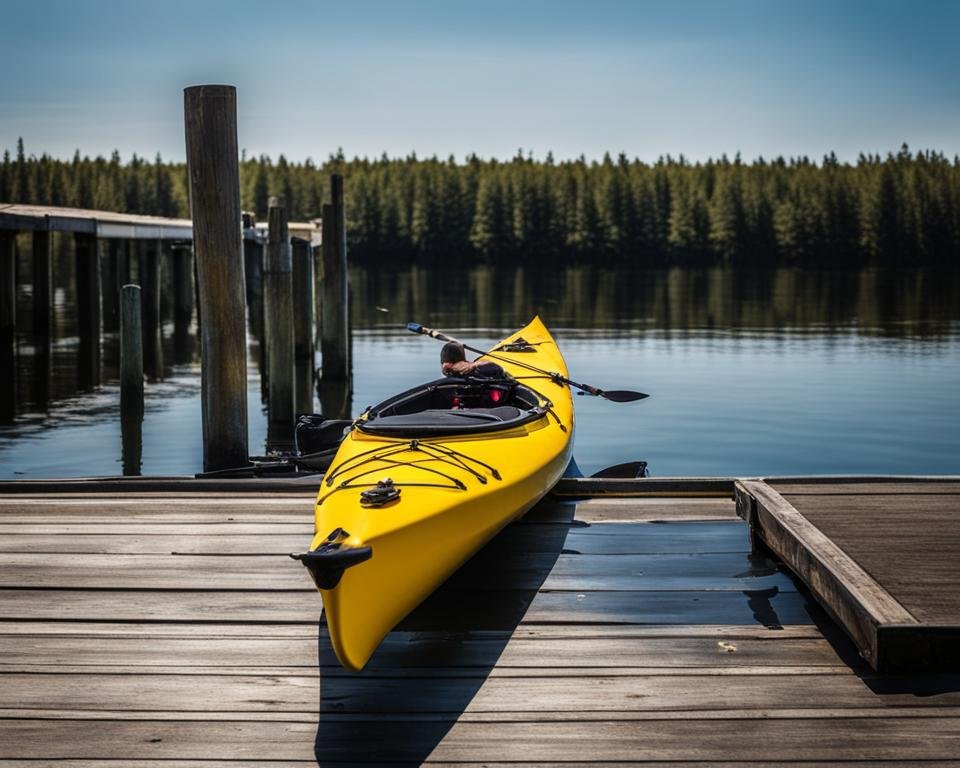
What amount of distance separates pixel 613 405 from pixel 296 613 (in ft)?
53.3

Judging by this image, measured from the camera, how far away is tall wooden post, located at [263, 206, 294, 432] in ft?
49.9

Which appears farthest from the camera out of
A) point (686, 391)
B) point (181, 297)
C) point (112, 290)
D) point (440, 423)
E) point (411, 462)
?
point (112, 290)

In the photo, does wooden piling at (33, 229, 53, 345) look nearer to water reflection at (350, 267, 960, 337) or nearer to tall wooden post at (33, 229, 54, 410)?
tall wooden post at (33, 229, 54, 410)

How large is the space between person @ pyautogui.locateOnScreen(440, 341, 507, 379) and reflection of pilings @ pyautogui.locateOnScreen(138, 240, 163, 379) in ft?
62.7

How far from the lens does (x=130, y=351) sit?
16.3 meters

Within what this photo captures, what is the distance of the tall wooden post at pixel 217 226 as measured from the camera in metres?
8.79

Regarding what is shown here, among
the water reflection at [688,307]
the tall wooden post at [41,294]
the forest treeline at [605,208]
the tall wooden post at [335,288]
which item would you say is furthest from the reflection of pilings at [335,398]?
the forest treeline at [605,208]

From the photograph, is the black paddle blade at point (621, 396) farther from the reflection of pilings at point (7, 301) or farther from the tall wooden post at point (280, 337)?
the reflection of pilings at point (7, 301)

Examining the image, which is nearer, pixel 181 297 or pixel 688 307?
pixel 181 297

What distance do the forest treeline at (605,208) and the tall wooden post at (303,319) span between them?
4520 inches

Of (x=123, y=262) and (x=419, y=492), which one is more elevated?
(x=123, y=262)

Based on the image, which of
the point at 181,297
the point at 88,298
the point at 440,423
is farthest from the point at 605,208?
the point at 440,423

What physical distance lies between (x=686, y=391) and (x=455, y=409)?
15557 millimetres

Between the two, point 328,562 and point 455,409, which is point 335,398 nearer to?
point 455,409
